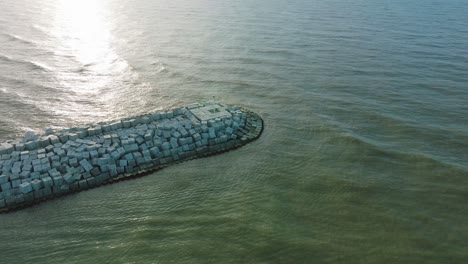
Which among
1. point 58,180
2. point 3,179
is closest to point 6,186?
point 3,179

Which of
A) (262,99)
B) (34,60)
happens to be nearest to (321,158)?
(262,99)

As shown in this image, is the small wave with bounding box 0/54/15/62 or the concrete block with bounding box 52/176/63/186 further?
the small wave with bounding box 0/54/15/62

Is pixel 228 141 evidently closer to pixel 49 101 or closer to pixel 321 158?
pixel 321 158

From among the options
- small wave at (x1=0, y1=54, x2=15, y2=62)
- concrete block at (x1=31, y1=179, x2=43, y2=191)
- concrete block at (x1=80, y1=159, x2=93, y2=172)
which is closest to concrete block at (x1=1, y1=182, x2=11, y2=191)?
concrete block at (x1=31, y1=179, x2=43, y2=191)

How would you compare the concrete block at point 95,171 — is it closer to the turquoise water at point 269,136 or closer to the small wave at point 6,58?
the turquoise water at point 269,136

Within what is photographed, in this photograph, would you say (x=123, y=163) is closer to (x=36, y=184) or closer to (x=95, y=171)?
(x=95, y=171)

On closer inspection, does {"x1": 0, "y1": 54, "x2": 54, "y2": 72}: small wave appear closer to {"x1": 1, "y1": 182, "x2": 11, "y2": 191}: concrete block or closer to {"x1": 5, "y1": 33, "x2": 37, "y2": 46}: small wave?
{"x1": 5, "y1": 33, "x2": 37, "y2": 46}: small wave
